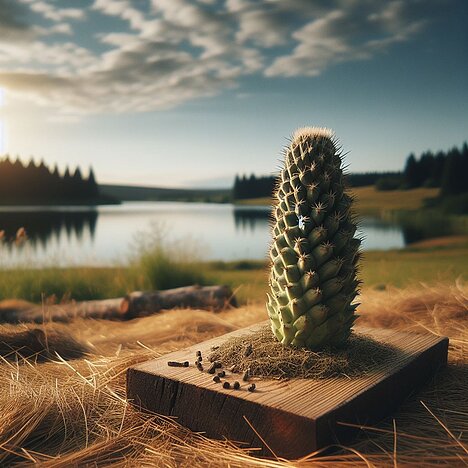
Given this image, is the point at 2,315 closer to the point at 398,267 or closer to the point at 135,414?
the point at 135,414

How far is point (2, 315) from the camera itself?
288 inches

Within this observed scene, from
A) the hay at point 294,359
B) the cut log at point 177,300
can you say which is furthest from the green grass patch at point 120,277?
the hay at point 294,359

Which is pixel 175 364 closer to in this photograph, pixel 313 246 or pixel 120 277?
pixel 313 246

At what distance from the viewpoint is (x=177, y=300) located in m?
7.37

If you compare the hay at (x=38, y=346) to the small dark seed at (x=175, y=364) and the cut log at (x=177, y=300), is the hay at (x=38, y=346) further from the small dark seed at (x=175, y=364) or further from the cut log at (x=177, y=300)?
the cut log at (x=177, y=300)

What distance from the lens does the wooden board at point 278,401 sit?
237 centimetres

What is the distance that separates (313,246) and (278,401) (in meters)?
0.89

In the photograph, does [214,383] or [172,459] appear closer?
[172,459]

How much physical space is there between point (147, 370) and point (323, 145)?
1589 millimetres

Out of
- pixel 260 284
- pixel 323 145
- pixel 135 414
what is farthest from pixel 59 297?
pixel 323 145

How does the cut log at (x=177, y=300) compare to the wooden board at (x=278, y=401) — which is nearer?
the wooden board at (x=278, y=401)

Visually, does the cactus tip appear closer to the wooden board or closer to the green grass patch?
the wooden board

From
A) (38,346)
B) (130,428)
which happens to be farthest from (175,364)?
(38,346)

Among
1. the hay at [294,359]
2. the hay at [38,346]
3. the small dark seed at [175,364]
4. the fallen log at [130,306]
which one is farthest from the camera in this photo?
the fallen log at [130,306]
